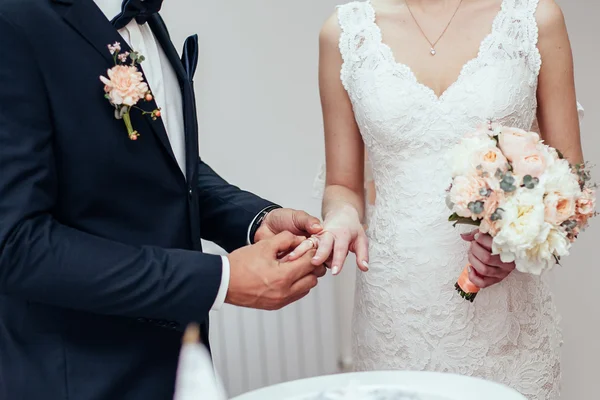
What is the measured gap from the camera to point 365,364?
2.00 m

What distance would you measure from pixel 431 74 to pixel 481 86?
0.13 m

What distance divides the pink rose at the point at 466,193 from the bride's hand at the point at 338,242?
0.30 meters

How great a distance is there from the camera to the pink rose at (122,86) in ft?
4.24

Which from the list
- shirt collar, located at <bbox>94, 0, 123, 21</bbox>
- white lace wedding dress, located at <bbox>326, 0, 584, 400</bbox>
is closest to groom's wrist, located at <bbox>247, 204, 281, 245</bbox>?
white lace wedding dress, located at <bbox>326, 0, 584, 400</bbox>

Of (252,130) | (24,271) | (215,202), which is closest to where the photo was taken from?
(24,271)

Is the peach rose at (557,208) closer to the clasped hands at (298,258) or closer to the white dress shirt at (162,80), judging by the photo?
the clasped hands at (298,258)

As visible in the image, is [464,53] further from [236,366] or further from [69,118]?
[236,366]

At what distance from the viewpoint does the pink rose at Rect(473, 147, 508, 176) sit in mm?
1447

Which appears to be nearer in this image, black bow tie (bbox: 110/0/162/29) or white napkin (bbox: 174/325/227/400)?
white napkin (bbox: 174/325/227/400)

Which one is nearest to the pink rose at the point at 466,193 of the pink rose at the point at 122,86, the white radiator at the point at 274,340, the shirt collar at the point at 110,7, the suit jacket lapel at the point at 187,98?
the suit jacket lapel at the point at 187,98

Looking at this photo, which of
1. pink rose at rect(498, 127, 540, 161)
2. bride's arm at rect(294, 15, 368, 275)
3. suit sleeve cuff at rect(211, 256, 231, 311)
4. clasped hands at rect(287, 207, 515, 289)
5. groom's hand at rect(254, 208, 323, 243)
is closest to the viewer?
suit sleeve cuff at rect(211, 256, 231, 311)

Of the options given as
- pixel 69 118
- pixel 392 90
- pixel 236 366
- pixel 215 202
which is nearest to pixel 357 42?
pixel 392 90

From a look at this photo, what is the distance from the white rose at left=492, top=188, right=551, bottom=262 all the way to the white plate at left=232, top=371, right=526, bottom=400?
28cm

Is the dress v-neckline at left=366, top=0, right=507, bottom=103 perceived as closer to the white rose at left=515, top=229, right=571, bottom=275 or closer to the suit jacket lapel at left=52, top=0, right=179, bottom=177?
the white rose at left=515, top=229, right=571, bottom=275
